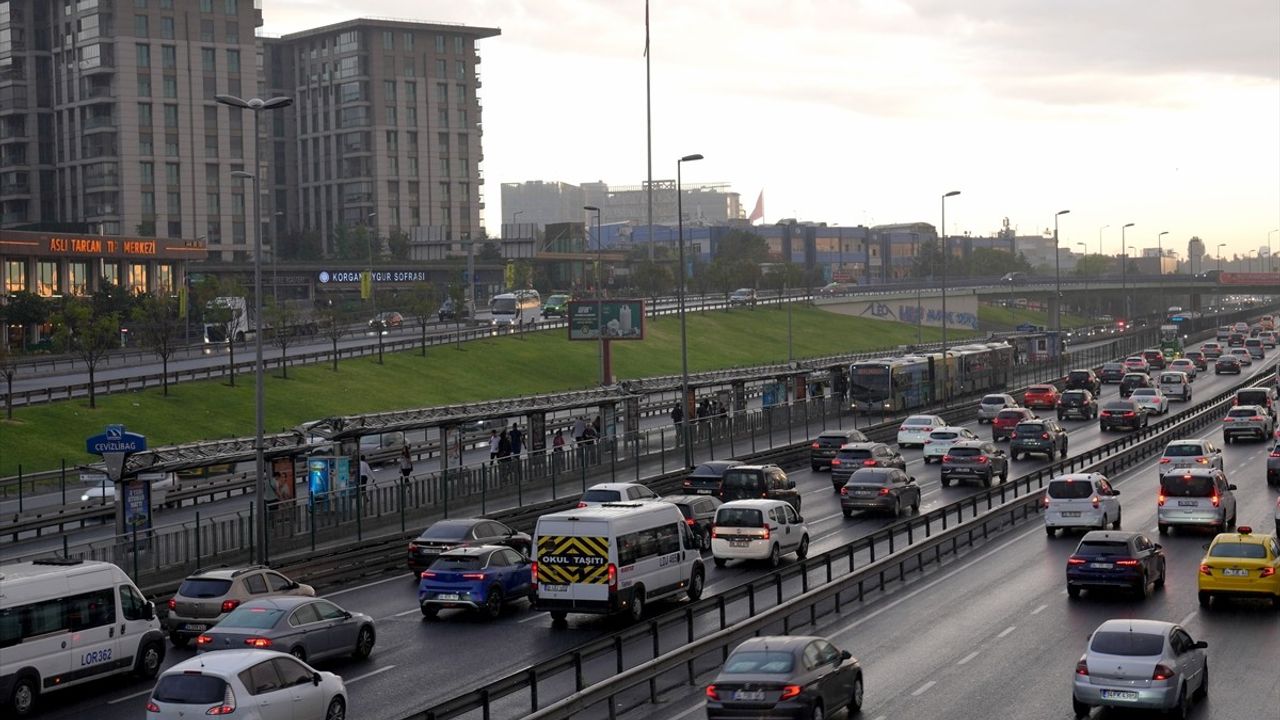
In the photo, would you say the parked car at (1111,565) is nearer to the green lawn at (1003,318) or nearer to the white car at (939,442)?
the white car at (939,442)

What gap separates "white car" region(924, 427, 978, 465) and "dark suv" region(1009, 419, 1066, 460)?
182 centimetres

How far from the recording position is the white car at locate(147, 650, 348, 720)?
1759 centimetres

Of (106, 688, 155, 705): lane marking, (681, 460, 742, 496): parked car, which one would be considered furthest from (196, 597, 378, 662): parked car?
(681, 460, 742, 496): parked car

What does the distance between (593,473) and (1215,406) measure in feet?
130

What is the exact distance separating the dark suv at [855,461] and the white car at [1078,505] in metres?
9.98

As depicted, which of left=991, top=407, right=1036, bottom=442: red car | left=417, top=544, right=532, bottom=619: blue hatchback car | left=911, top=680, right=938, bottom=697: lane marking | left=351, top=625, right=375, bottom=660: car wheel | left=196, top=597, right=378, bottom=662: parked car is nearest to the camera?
left=911, top=680, right=938, bottom=697: lane marking

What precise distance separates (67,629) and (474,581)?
26.1ft

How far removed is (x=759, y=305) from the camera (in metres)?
141

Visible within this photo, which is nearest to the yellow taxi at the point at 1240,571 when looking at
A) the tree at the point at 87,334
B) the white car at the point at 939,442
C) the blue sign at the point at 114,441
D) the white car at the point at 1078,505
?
the white car at the point at 1078,505

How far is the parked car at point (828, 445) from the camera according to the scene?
54.6 metres

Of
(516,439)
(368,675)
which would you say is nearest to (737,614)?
(368,675)

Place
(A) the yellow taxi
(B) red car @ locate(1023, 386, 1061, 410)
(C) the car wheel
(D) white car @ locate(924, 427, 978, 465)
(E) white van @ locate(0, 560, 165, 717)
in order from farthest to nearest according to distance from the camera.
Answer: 1. (B) red car @ locate(1023, 386, 1061, 410)
2. (D) white car @ locate(924, 427, 978, 465)
3. (A) the yellow taxi
4. (C) the car wheel
5. (E) white van @ locate(0, 560, 165, 717)

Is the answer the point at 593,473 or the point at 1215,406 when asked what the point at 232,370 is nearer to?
the point at 593,473

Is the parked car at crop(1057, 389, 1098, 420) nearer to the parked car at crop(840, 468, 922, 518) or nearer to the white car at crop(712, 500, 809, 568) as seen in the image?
the parked car at crop(840, 468, 922, 518)
